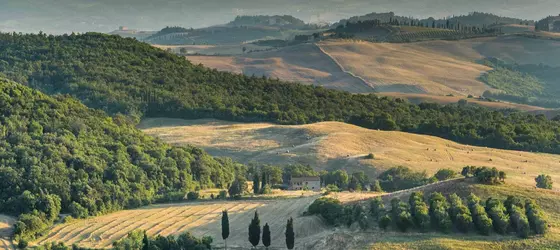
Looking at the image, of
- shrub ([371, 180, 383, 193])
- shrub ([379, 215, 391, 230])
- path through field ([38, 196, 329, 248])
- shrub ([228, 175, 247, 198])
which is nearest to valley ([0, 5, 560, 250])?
shrub ([379, 215, 391, 230])

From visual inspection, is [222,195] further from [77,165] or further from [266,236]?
[266,236]

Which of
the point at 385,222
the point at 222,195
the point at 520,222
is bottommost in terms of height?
the point at 222,195

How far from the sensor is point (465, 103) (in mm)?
181500

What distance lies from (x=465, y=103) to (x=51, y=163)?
354ft

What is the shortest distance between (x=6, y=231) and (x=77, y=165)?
1417cm

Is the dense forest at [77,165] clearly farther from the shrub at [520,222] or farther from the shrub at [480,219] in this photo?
the shrub at [520,222]

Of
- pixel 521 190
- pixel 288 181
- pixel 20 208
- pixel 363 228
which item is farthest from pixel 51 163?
pixel 521 190

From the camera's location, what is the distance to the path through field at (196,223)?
2872 inches

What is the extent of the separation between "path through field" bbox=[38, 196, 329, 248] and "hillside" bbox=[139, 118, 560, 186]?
1024 inches

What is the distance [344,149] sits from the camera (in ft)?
386

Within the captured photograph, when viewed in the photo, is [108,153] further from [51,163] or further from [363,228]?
[363,228]

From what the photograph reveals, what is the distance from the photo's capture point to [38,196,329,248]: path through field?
72938 mm

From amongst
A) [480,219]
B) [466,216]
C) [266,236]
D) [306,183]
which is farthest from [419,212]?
[306,183]

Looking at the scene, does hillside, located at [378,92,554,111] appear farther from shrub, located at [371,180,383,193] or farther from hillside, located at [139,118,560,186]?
shrub, located at [371,180,383,193]
